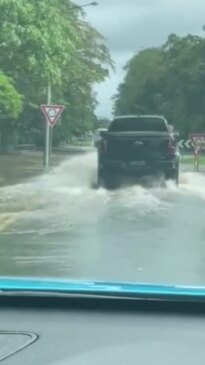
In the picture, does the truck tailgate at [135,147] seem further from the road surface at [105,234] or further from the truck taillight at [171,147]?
the road surface at [105,234]

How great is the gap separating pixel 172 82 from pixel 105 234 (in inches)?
2274

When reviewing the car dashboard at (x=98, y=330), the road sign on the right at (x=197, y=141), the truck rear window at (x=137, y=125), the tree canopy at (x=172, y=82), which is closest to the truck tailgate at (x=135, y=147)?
the truck rear window at (x=137, y=125)

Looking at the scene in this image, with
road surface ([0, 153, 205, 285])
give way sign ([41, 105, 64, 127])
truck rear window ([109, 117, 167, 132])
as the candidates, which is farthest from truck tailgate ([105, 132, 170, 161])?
give way sign ([41, 105, 64, 127])

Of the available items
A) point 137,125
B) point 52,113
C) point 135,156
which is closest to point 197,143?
point 52,113

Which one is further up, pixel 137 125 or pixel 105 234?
pixel 137 125

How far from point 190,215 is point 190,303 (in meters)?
15.6

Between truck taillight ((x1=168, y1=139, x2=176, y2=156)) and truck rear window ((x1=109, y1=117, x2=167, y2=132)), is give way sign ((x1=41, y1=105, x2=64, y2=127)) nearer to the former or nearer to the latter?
truck rear window ((x1=109, y1=117, x2=167, y2=132))

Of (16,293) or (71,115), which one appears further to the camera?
(71,115)

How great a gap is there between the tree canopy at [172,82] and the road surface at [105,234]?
33252 mm

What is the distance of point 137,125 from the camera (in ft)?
93.7

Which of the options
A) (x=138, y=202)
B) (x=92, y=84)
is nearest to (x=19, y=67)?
(x=138, y=202)

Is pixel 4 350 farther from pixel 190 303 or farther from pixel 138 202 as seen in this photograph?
pixel 138 202

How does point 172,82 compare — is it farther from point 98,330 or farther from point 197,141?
point 98,330

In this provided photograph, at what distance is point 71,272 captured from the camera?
37.0 ft
